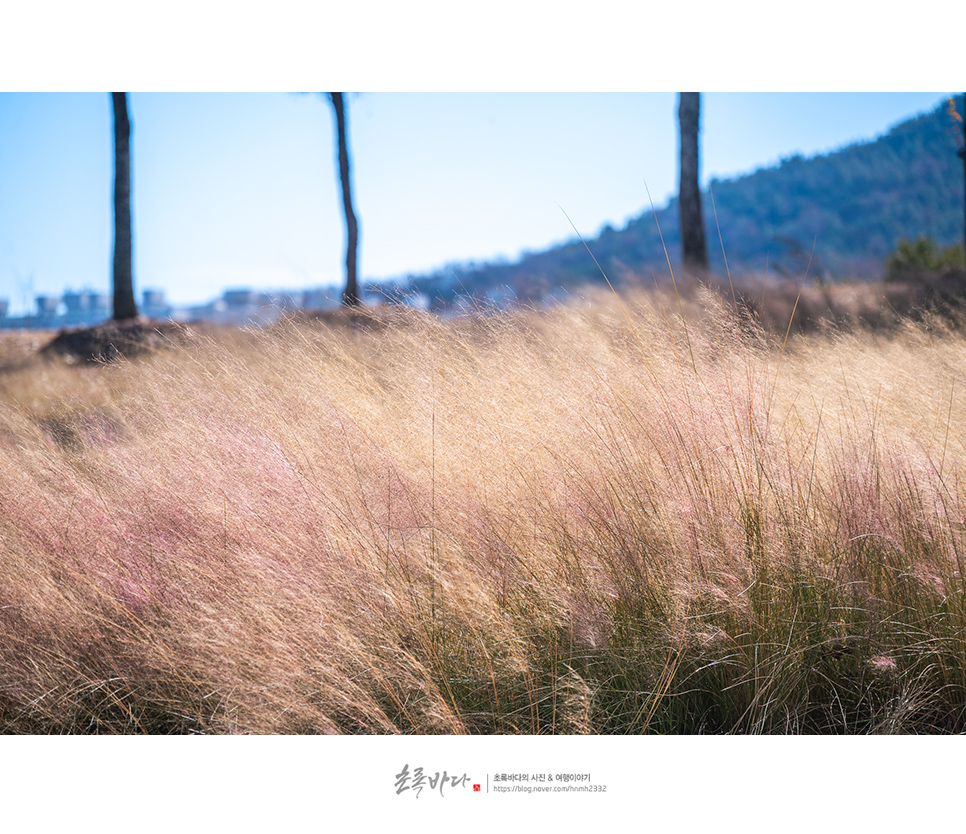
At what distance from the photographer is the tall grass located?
1346mm

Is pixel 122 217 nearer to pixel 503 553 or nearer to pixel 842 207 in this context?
pixel 503 553

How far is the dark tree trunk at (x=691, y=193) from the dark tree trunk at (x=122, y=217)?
5.42m

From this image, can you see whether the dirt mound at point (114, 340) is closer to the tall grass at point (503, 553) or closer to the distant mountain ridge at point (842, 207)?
the tall grass at point (503, 553)

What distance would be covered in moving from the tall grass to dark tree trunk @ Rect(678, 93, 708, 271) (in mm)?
4911

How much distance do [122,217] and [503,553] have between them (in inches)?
135

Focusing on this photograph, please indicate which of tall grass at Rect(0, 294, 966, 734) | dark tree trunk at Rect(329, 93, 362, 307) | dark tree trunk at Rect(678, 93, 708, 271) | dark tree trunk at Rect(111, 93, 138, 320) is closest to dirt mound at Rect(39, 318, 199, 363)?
dark tree trunk at Rect(111, 93, 138, 320)

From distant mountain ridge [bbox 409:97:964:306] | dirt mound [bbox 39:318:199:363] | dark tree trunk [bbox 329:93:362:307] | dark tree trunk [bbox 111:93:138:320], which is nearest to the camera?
dark tree trunk [bbox 111:93:138:320]

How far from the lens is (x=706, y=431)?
69.3 inches

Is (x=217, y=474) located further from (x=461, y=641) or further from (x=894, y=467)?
(x=894, y=467)

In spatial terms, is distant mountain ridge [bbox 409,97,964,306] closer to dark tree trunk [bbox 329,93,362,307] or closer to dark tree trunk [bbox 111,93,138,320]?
dark tree trunk [bbox 329,93,362,307]

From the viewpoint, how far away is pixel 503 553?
156 centimetres

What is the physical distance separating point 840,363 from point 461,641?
6.83ft

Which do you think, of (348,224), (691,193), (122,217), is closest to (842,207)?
(691,193)

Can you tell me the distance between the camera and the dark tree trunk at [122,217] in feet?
8.30
